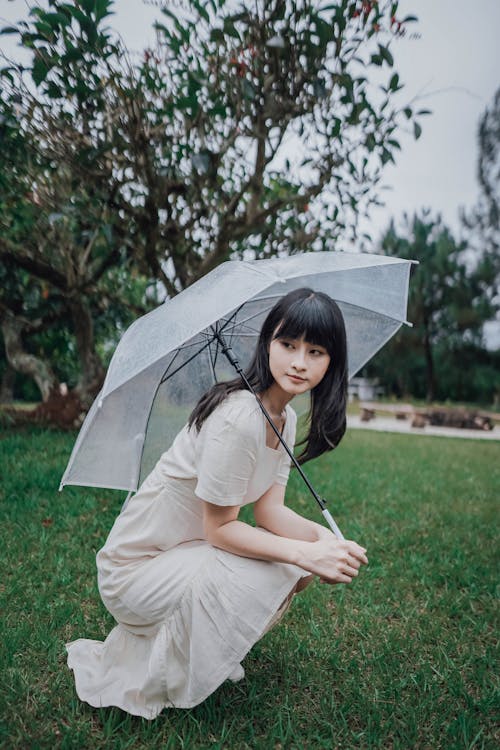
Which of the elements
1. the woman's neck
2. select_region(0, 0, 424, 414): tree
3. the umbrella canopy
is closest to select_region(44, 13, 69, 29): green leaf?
select_region(0, 0, 424, 414): tree

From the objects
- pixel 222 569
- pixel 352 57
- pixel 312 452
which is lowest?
pixel 222 569

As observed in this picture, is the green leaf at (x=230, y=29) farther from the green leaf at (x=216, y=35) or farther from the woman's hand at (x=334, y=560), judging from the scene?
the woman's hand at (x=334, y=560)

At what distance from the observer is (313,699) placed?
1.93m

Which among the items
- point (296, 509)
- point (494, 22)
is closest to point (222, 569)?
point (296, 509)

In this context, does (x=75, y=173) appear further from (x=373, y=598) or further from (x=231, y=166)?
(x=373, y=598)

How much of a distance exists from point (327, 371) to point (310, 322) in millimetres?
218

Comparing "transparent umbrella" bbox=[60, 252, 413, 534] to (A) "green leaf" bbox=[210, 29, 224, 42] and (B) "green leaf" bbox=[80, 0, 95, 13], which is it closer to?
(B) "green leaf" bbox=[80, 0, 95, 13]

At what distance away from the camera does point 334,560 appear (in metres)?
1.53

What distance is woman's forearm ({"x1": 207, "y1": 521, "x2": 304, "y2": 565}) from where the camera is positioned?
1.58 metres

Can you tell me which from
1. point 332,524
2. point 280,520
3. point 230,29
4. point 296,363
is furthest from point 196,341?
point 230,29

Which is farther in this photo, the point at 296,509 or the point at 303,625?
the point at 296,509

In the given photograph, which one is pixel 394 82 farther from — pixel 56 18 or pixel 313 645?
pixel 313 645

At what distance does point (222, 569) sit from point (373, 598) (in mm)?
1394

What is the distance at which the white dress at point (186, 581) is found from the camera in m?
1.59
